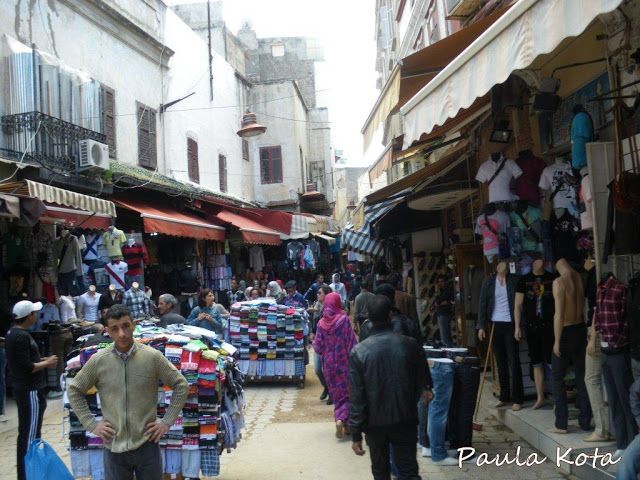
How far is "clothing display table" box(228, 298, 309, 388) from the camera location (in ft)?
34.8

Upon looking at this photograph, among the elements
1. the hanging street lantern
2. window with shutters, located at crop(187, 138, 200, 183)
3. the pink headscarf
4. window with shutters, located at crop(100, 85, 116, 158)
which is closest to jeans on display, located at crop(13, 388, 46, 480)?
the pink headscarf

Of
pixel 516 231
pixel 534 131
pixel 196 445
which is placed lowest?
pixel 196 445

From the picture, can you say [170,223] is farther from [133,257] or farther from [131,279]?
[131,279]

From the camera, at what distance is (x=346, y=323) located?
24.9 ft

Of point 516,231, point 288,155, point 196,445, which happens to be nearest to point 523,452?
point 516,231

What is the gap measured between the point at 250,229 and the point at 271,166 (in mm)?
13053

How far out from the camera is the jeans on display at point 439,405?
613 centimetres

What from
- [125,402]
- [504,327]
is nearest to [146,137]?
[504,327]

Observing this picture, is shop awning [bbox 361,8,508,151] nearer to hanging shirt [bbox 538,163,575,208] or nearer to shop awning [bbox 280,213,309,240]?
hanging shirt [bbox 538,163,575,208]

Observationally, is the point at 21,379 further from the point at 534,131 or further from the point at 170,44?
the point at 170,44

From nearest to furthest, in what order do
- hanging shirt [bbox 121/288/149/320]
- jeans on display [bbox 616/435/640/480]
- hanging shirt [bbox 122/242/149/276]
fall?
jeans on display [bbox 616/435/640/480]
hanging shirt [bbox 121/288/149/320]
hanging shirt [bbox 122/242/149/276]

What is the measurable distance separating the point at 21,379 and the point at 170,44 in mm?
14890

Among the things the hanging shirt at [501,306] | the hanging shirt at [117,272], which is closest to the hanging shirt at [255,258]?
the hanging shirt at [117,272]

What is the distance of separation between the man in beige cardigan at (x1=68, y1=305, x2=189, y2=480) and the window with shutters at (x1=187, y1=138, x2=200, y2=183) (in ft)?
53.0
